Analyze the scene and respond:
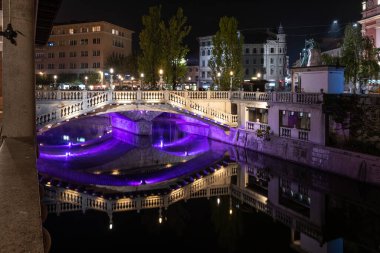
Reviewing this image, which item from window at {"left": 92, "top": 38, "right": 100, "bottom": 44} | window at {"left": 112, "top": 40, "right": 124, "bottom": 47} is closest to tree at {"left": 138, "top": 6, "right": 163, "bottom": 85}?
window at {"left": 92, "top": 38, "right": 100, "bottom": 44}

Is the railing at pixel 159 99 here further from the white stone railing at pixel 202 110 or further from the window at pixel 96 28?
the window at pixel 96 28

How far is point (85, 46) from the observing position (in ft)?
331

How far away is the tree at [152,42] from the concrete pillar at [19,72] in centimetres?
4000

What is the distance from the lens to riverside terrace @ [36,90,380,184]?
27.4 meters

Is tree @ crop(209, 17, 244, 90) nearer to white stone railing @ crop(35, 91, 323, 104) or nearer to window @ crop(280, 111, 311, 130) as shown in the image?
white stone railing @ crop(35, 91, 323, 104)

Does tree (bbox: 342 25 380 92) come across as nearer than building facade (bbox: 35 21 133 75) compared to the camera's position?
Yes

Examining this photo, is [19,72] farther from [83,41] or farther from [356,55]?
[83,41]

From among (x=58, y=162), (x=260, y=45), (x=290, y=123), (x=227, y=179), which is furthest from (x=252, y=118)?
(x=260, y=45)

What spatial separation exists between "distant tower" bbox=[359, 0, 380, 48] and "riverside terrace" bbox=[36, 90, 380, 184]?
2471 cm

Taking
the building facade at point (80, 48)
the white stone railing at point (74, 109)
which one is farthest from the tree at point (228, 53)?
the building facade at point (80, 48)

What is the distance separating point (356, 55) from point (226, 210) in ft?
102

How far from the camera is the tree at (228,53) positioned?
1935 inches

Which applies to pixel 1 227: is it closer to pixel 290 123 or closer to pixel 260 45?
pixel 290 123

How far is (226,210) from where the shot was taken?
2309cm
